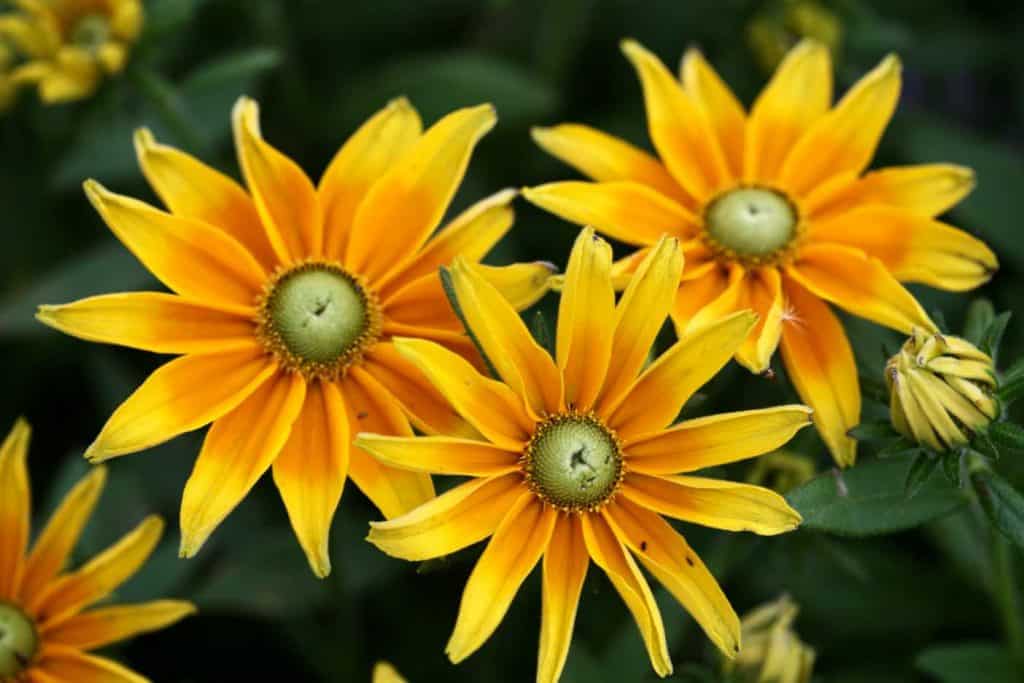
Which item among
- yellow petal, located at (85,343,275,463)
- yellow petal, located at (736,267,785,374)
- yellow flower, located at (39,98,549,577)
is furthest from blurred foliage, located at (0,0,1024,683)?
yellow petal, located at (85,343,275,463)

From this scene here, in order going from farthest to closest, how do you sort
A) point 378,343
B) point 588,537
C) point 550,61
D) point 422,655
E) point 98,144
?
point 550,61, point 98,144, point 422,655, point 378,343, point 588,537

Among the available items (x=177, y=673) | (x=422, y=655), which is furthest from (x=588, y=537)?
(x=177, y=673)

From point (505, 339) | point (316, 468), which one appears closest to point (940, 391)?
point (505, 339)

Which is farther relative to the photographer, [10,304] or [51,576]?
[10,304]

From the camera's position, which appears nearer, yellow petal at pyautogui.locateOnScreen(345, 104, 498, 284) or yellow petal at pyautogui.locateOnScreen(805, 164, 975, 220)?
yellow petal at pyautogui.locateOnScreen(345, 104, 498, 284)

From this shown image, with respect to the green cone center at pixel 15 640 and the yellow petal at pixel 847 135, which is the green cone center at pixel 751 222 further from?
the green cone center at pixel 15 640

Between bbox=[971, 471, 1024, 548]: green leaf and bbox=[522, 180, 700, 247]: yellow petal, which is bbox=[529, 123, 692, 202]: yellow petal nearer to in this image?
bbox=[522, 180, 700, 247]: yellow petal

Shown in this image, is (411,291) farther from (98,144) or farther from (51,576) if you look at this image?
(98,144)

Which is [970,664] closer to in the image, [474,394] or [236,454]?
[474,394]
